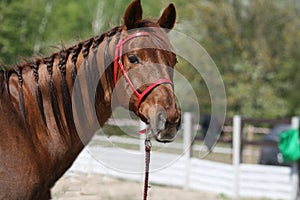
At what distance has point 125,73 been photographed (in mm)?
3285

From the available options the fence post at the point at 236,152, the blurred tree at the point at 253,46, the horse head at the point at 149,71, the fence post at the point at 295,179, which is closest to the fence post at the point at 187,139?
the fence post at the point at 236,152

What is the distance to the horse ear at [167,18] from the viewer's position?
3.46m

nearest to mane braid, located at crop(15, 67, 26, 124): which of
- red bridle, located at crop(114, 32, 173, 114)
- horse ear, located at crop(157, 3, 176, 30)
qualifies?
red bridle, located at crop(114, 32, 173, 114)

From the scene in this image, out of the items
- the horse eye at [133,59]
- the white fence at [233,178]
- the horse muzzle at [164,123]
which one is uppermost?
the horse eye at [133,59]

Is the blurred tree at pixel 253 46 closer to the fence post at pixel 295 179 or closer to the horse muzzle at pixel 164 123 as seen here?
the fence post at pixel 295 179

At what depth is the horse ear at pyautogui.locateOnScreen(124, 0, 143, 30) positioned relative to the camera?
130 inches

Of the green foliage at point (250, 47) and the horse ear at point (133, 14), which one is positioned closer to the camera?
the horse ear at point (133, 14)

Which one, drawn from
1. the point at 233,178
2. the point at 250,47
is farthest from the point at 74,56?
the point at 250,47

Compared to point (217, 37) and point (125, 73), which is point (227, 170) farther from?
point (217, 37)

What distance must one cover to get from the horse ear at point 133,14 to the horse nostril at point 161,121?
0.67 meters

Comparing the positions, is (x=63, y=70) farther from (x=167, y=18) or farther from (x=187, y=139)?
(x=187, y=139)

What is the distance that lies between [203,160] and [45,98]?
26.3 feet

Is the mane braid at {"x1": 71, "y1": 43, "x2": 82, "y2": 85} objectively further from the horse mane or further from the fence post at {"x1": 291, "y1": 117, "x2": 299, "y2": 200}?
the fence post at {"x1": 291, "y1": 117, "x2": 299, "y2": 200}

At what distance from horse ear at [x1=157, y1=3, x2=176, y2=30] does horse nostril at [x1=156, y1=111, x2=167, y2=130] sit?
723mm
